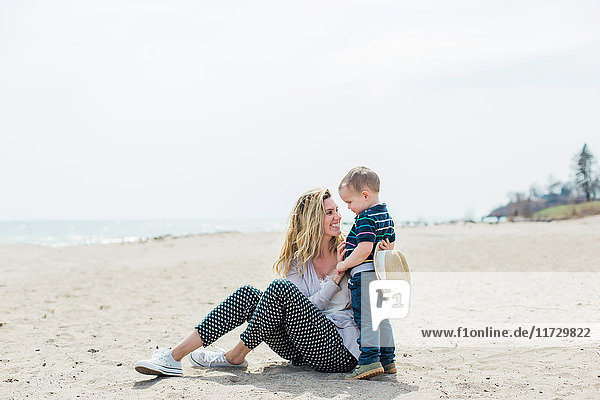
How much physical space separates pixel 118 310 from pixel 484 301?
5190 millimetres

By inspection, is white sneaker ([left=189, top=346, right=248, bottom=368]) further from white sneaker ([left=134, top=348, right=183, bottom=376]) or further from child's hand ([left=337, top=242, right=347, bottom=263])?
child's hand ([left=337, top=242, right=347, bottom=263])

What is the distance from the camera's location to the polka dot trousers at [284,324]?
4.15m

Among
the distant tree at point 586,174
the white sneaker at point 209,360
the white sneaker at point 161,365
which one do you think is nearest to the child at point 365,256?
the white sneaker at point 209,360

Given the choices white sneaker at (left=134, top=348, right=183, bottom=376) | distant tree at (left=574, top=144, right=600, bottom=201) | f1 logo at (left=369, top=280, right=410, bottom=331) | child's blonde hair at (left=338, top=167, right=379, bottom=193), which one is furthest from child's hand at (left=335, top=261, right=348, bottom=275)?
distant tree at (left=574, top=144, right=600, bottom=201)

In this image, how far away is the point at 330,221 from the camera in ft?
15.0

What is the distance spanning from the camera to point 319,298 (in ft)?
14.5

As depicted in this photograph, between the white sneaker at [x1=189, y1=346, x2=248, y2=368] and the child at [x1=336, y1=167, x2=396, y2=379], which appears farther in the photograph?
the white sneaker at [x1=189, y1=346, x2=248, y2=368]

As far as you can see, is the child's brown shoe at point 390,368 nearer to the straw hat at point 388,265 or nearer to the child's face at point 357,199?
Result: the straw hat at point 388,265

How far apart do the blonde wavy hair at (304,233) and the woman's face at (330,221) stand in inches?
1.2

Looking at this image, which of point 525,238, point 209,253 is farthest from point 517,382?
point 525,238

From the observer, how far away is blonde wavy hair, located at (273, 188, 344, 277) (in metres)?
4.55

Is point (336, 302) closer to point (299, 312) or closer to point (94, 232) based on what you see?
point (299, 312)

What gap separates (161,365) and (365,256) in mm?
1741

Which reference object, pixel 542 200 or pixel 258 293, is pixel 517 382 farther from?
pixel 542 200
